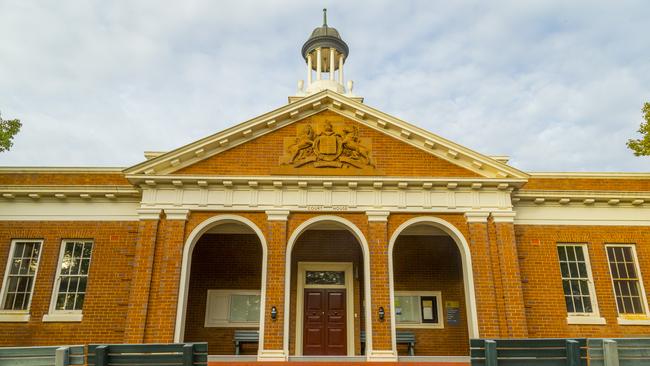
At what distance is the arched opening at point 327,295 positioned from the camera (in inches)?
571

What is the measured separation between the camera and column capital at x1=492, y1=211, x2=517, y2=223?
42.1 ft

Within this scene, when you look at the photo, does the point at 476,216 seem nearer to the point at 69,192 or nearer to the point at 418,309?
the point at 418,309

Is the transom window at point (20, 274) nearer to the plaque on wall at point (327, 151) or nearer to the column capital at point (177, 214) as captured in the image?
the column capital at point (177, 214)

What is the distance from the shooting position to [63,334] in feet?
40.7

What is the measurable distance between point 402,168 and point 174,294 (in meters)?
7.66

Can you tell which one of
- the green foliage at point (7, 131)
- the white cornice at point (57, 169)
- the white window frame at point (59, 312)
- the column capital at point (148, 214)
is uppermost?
the green foliage at point (7, 131)

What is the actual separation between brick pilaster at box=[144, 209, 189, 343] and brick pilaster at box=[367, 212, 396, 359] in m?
5.53

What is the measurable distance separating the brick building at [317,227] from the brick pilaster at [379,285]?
0.13ft

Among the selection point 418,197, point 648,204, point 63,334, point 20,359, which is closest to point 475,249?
point 418,197

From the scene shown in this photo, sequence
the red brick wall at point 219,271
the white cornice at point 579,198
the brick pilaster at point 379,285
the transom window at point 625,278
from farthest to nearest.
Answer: the red brick wall at point 219,271, the white cornice at point 579,198, the transom window at point 625,278, the brick pilaster at point 379,285

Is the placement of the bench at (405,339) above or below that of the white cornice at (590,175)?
below

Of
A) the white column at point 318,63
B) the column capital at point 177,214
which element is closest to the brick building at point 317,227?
the column capital at point 177,214

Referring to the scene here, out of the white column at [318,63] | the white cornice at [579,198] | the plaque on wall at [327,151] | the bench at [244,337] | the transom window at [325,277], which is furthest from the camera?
the white column at [318,63]

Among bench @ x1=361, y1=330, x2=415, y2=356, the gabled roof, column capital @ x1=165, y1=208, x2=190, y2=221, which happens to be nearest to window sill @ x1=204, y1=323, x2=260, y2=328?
bench @ x1=361, y1=330, x2=415, y2=356
